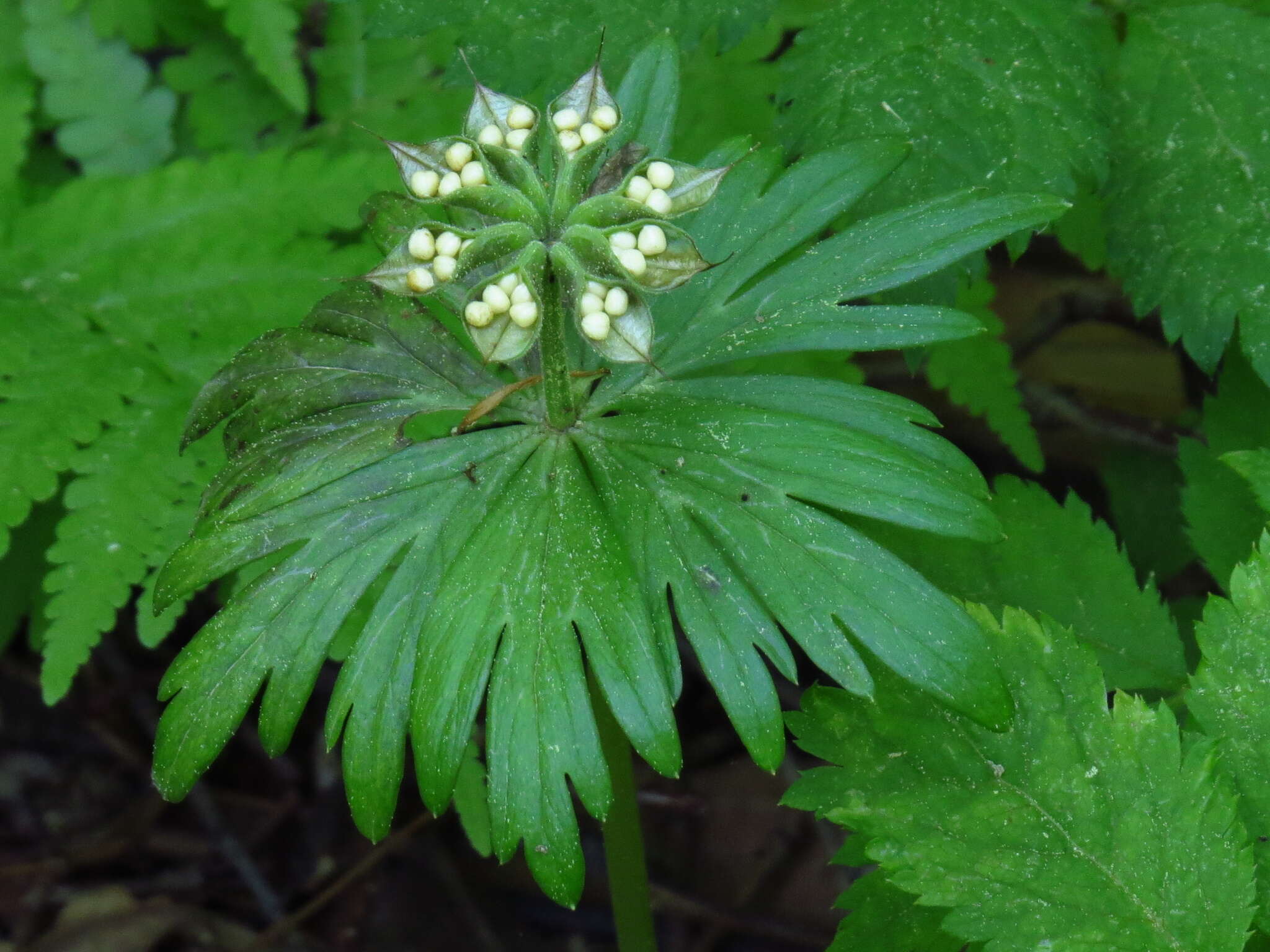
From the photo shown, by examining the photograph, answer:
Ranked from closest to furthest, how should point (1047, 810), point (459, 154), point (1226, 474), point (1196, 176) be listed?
1. point (459, 154)
2. point (1047, 810)
3. point (1196, 176)
4. point (1226, 474)

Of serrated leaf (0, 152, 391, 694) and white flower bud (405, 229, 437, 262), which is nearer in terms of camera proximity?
white flower bud (405, 229, 437, 262)

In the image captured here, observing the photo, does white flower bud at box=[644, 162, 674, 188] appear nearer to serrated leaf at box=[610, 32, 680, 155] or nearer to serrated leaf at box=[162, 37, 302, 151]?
serrated leaf at box=[610, 32, 680, 155]

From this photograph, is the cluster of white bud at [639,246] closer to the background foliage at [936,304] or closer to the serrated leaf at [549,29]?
the background foliage at [936,304]

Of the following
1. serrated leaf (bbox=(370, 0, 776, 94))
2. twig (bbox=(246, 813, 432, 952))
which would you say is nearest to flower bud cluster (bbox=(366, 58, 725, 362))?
serrated leaf (bbox=(370, 0, 776, 94))

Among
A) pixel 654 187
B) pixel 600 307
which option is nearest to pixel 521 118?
pixel 654 187

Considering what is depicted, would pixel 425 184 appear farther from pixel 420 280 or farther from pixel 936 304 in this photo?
pixel 936 304

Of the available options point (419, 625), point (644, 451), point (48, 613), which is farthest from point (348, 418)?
point (48, 613)

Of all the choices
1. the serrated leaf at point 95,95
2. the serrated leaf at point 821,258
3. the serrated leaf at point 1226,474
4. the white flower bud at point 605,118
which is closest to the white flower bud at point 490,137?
the white flower bud at point 605,118
